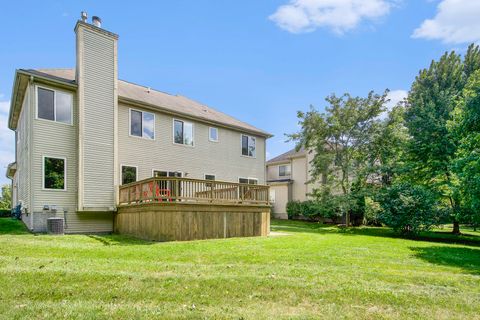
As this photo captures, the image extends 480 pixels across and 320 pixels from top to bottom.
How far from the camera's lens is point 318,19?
1396cm

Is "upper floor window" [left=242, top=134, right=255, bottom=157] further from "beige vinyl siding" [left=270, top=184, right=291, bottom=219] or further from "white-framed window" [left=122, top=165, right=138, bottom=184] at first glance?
"beige vinyl siding" [left=270, top=184, right=291, bottom=219]

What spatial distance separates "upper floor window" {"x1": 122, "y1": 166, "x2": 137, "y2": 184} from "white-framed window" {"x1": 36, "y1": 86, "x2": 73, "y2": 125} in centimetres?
302

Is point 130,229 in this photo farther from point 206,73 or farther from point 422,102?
point 422,102

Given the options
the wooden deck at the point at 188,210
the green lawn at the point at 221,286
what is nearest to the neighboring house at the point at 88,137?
the wooden deck at the point at 188,210

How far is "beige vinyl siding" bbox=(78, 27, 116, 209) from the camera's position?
12.7 meters

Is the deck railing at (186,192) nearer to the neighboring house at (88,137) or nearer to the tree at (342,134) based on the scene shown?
the neighboring house at (88,137)

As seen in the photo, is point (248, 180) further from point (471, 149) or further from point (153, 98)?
point (471, 149)

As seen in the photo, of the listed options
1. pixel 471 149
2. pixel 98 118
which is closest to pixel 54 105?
pixel 98 118

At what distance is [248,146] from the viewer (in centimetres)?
1981

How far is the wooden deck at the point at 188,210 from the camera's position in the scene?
1039cm

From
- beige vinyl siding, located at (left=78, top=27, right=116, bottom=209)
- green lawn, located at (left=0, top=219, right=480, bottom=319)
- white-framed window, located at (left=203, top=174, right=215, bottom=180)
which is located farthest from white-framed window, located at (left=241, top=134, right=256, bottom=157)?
green lawn, located at (left=0, top=219, right=480, bottom=319)

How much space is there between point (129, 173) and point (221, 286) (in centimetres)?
1065

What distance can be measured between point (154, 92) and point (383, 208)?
14586 millimetres

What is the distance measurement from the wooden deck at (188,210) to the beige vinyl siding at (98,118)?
3.14 ft
